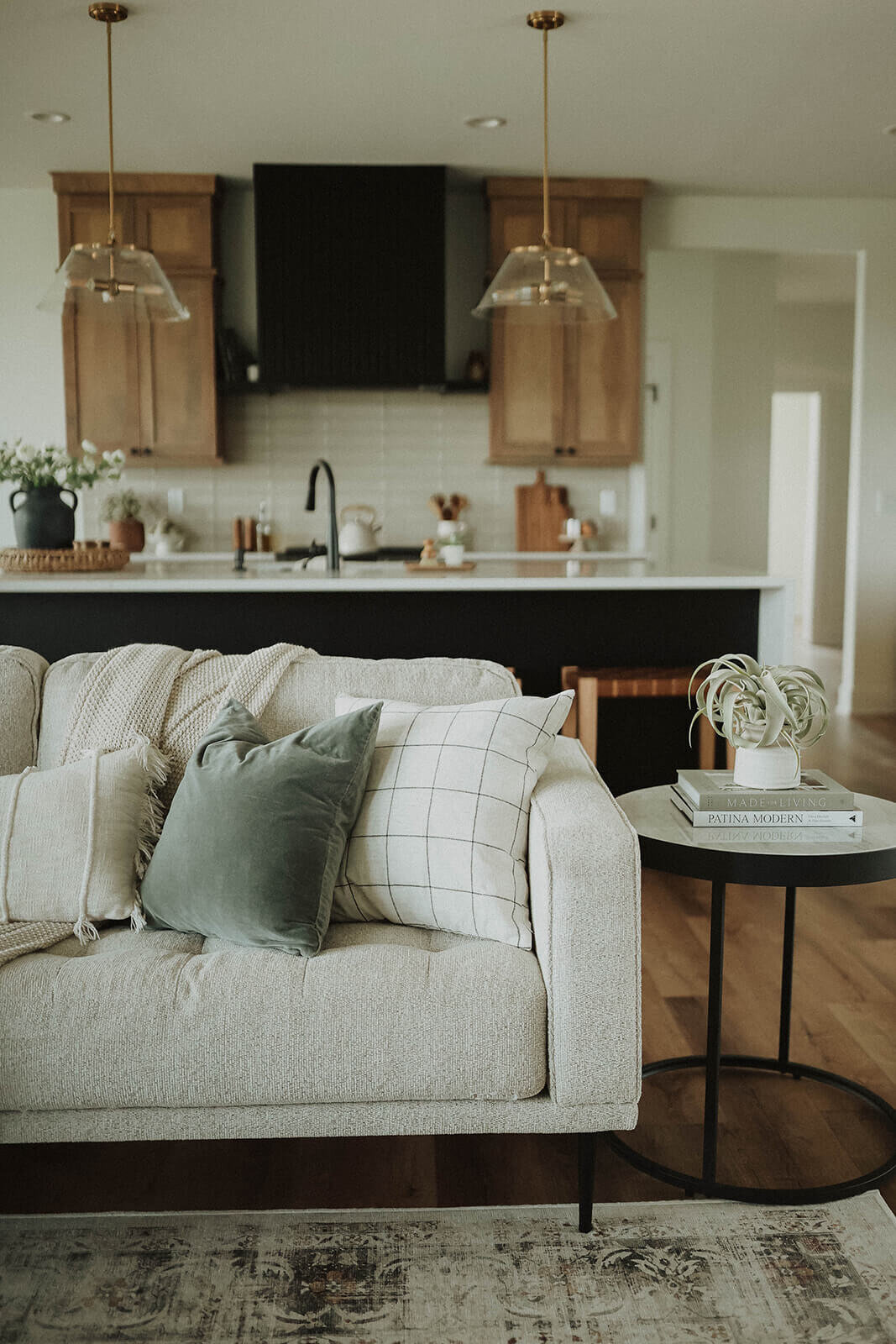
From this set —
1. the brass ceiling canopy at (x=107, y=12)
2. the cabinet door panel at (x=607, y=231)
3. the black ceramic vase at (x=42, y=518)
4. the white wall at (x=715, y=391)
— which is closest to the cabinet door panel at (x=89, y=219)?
the brass ceiling canopy at (x=107, y=12)

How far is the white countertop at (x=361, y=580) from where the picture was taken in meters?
3.31

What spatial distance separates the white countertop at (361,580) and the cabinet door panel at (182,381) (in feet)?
6.50

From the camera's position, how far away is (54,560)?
3.53m

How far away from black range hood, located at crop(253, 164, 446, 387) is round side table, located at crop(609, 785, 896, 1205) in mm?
3940

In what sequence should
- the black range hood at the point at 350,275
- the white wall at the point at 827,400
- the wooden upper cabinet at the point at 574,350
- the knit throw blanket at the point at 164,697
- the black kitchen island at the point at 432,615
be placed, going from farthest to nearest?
the white wall at the point at 827,400 → the wooden upper cabinet at the point at 574,350 → the black range hood at the point at 350,275 → the black kitchen island at the point at 432,615 → the knit throw blanket at the point at 164,697

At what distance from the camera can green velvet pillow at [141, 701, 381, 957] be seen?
179 cm

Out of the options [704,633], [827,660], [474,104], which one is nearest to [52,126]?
[474,104]

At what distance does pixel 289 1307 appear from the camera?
5.21 feet

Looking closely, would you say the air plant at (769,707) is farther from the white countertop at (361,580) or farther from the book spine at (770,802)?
the white countertop at (361,580)

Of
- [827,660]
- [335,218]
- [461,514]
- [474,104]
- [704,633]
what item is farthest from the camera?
[827,660]

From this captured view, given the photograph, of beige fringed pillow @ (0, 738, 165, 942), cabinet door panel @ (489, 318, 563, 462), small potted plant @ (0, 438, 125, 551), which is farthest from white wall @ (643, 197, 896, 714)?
beige fringed pillow @ (0, 738, 165, 942)

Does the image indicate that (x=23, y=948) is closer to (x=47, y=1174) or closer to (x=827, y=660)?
(x=47, y=1174)

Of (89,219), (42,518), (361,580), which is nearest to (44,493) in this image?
(42,518)

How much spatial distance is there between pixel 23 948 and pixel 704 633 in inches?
98.2
